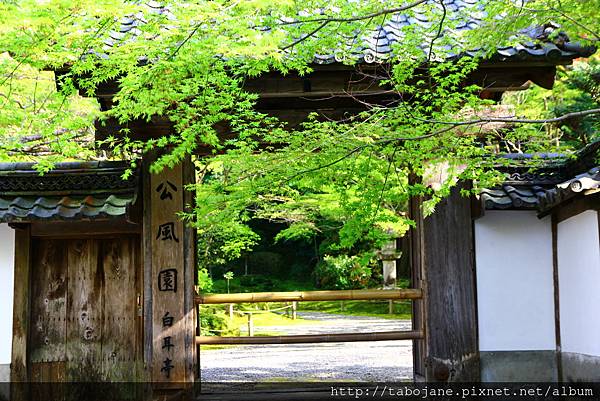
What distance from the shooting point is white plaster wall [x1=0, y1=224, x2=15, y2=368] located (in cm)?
763

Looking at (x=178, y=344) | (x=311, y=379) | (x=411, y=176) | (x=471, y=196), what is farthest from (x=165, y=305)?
(x=311, y=379)

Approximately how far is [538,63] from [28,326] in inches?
248

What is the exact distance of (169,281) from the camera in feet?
23.5

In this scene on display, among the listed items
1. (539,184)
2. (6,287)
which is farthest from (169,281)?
(539,184)

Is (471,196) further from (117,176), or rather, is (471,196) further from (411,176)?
(117,176)

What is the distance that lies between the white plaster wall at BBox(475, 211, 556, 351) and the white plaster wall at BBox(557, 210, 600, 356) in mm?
168

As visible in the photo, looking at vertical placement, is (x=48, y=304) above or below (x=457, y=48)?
below

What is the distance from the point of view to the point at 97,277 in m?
8.05

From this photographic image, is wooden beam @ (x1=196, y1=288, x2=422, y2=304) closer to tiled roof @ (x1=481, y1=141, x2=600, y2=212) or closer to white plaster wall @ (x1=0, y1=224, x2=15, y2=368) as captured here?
tiled roof @ (x1=481, y1=141, x2=600, y2=212)

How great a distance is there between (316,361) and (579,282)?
7240mm

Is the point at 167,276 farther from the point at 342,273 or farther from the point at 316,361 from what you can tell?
the point at 342,273

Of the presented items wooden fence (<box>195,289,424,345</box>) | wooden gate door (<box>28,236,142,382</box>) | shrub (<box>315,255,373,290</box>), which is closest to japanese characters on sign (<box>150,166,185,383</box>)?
wooden fence (<box>195,289,424,345</box>)

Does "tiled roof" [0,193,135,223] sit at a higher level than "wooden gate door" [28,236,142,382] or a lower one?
higher

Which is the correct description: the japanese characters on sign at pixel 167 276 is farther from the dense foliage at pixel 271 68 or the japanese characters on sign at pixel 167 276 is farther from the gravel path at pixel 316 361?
the gravel path at pixel 316 361
